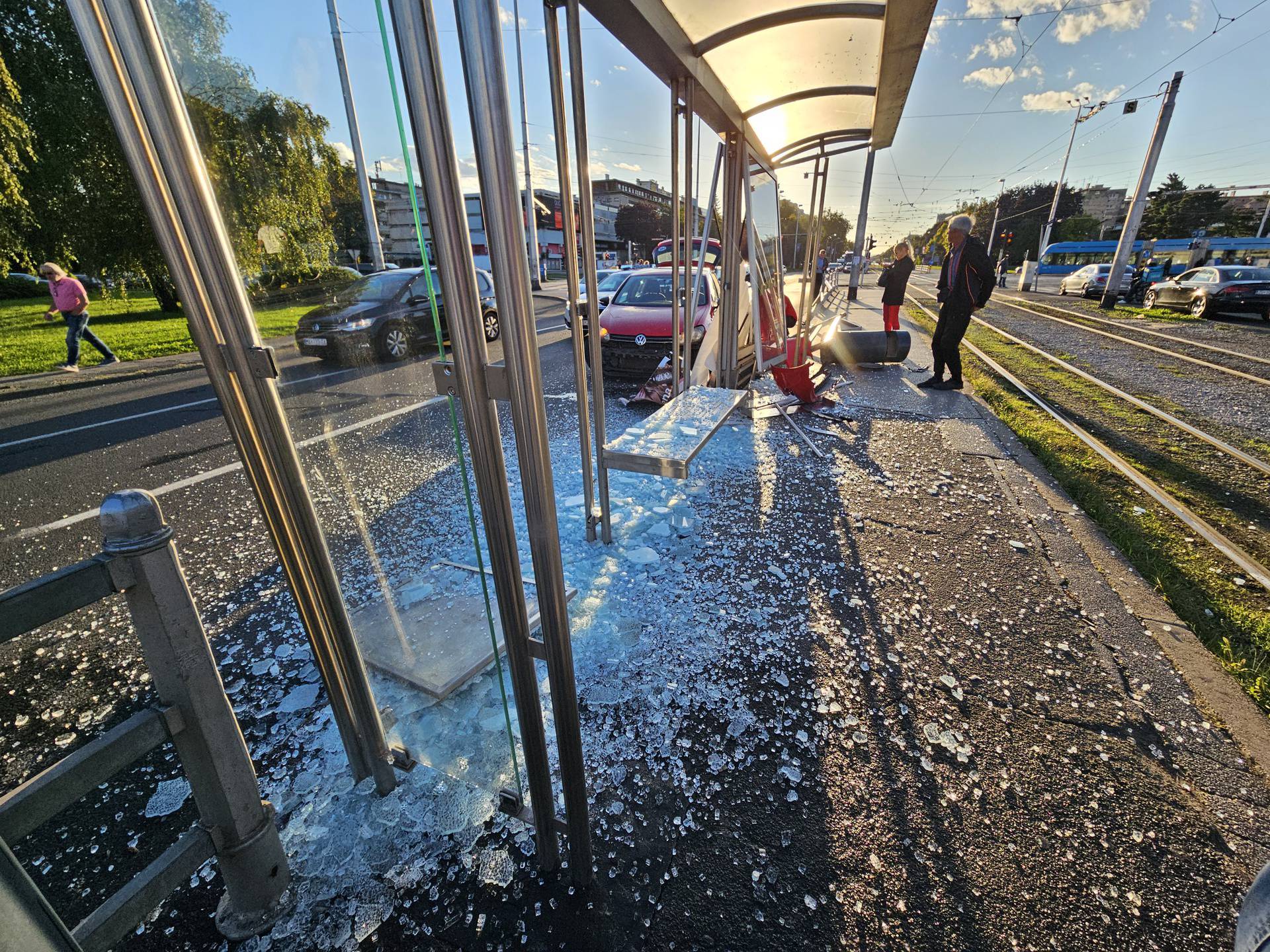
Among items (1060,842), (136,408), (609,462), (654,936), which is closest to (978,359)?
(609,462)

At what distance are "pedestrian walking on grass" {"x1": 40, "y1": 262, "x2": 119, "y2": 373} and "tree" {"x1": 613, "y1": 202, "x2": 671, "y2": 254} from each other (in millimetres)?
53684

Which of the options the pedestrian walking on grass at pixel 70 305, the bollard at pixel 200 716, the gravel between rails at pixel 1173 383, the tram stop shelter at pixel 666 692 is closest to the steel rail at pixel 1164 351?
the gravel between rails at pixel 1173 383

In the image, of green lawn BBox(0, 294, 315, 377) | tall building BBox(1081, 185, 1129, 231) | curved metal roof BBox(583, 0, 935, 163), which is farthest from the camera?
tall building BBox(1081, 185, 1129, 231)

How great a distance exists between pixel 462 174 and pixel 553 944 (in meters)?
1.88

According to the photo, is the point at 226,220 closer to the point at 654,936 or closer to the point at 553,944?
the point at 553,944

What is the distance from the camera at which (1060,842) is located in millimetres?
1664

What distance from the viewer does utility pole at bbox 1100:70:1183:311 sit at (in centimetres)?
1309

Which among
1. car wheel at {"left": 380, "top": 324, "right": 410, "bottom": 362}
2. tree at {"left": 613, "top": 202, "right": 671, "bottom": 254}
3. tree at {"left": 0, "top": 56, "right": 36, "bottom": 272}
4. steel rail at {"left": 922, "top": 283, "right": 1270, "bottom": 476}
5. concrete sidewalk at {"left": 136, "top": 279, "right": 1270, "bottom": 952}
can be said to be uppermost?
tree at {"left": 613, "top": 202, "right": 671, "bottom": 254}

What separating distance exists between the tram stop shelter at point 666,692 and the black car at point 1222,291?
17275mm

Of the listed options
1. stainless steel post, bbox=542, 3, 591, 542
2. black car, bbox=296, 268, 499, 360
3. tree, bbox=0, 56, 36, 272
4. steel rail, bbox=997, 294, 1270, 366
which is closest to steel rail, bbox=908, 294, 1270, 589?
stainless steel post, bbox=542, 3, 591, 542

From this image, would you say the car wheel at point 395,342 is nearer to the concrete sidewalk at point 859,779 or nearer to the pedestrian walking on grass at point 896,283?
the concrete sidewalk at point 859,779

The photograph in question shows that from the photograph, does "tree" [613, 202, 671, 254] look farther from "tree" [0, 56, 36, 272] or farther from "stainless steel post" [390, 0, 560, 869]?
"stainless steel post" [390, 0, 560, 869]

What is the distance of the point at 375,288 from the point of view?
1357 millimetres

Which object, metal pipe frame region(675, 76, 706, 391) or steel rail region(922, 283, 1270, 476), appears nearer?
metal pipe frame region(675, 76, 706, 391)
